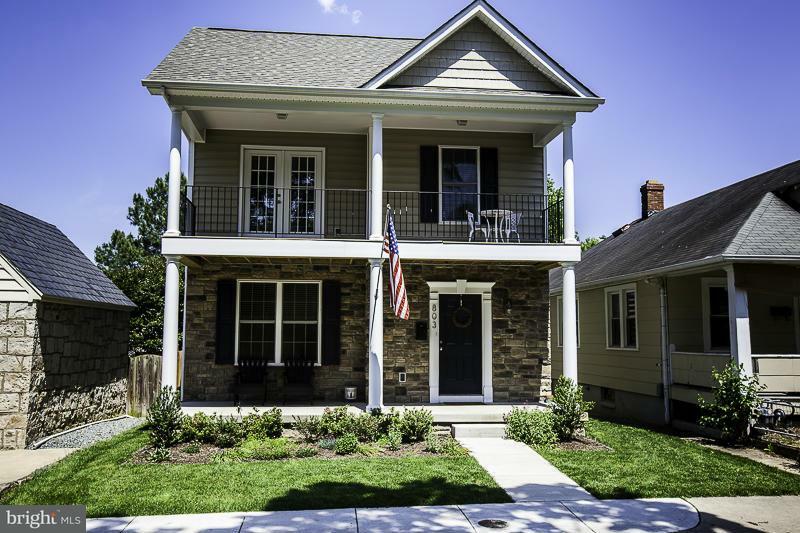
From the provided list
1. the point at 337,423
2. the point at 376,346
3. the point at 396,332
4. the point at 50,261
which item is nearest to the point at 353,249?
the point at 376,346

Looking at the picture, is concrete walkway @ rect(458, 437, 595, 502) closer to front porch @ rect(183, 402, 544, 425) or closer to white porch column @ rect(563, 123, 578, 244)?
front porch @ rect(183, 402, 544, 425)

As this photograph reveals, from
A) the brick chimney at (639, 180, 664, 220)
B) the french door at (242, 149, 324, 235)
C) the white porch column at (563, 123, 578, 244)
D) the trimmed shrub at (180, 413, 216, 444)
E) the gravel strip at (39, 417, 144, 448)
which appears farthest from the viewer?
the brick chimney at (639, 180, 664, 220)

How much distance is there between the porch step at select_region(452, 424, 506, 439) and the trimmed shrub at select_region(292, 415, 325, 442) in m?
2.26

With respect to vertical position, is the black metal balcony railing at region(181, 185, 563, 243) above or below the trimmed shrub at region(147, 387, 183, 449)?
above

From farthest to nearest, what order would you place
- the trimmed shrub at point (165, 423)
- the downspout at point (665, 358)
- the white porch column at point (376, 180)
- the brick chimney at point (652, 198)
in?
1. the brick chimney at point (652, 198)
2. the downspout at point (665, 358)
3. the white porch column at point (376, 180)
4. the trimmed shrub at point (165, 423)

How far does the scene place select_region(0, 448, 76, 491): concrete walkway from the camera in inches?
321

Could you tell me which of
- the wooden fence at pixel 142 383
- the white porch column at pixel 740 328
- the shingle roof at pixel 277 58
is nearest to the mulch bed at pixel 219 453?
the wooden fence at pixel 142 383

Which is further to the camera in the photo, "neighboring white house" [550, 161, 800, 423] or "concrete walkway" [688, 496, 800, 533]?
"neighboring white house" [550, 161, 800, 423]

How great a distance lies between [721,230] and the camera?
1208cm

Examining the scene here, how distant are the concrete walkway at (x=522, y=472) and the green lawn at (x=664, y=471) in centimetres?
20

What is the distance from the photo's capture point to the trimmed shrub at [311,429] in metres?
10.2

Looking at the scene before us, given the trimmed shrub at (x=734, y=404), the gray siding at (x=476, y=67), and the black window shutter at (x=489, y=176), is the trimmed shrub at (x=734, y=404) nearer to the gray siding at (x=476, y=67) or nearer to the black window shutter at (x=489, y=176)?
the black window shutter at (x=489, y=176)

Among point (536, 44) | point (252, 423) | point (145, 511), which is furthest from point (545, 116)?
point (145, 511)

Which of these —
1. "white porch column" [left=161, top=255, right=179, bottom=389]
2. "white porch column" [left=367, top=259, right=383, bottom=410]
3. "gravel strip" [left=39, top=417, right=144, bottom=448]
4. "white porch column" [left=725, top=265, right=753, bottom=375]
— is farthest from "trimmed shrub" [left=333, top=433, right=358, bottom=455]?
"white porch column" [left=725, top=265, right=753, bottom=375]
